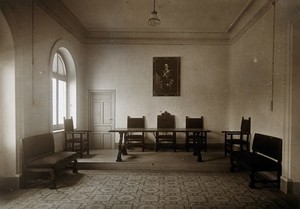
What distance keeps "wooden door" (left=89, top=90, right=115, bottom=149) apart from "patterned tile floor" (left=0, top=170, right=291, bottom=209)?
9.95ft

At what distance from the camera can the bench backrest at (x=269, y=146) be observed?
→ 4.88 metres

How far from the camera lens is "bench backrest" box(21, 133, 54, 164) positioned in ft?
16.1

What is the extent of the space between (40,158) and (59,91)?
2.78m

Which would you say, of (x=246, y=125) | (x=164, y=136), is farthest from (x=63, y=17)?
(x=246, y=125)

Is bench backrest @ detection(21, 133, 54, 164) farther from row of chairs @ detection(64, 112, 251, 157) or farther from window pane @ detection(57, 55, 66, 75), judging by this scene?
window pane @ detection(57, 55, 66, 75)

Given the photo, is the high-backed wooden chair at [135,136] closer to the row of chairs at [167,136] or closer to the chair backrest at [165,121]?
the row of chairs at [167,136]

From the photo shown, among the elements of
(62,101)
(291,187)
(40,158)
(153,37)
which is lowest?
(291,187)

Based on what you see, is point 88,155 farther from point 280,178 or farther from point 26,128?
point 280,178

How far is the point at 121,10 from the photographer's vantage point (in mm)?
7012

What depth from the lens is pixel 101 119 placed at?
903 cm

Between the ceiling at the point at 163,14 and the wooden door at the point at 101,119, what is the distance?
240cm

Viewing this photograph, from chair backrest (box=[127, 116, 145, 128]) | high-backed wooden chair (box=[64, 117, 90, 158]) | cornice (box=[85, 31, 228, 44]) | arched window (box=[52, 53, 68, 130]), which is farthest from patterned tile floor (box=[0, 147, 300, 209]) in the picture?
cornice (box=[85, 31, 228, 44])

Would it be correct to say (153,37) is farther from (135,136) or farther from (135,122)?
(135,136)

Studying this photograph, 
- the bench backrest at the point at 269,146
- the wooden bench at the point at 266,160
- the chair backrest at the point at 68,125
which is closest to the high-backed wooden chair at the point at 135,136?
the chair backrest at the point at 68,125
